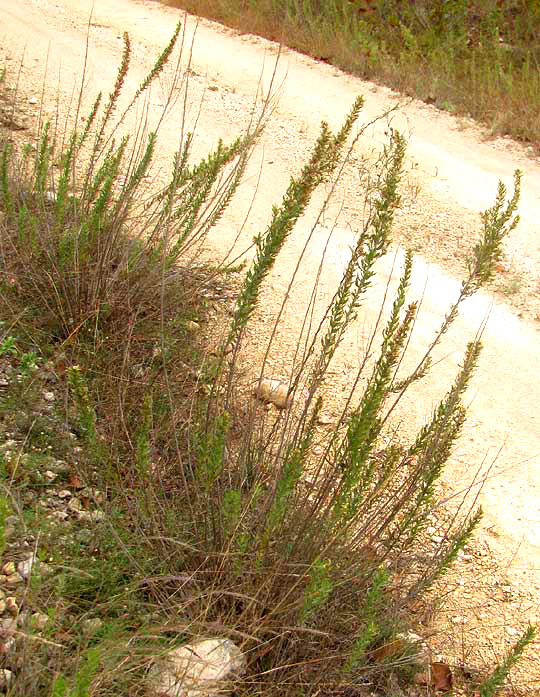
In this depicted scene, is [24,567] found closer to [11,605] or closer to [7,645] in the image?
[11,605]

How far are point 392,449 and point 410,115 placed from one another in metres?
6.31

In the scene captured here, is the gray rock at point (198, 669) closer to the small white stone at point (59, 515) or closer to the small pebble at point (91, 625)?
the small pebble at point (91, 625)

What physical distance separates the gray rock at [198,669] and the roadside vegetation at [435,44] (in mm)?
6405

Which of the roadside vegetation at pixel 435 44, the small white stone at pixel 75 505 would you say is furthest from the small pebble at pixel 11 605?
the roadside vegetation at pixel 435 44

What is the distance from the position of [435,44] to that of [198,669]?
8.57 metres

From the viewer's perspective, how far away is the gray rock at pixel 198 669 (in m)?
2.22

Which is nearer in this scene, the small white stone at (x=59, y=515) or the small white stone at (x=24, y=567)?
the small white stone at (x=24, y=567)

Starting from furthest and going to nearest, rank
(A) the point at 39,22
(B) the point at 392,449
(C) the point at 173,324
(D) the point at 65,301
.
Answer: (A) the point at 39,22
(C) the point at 173,324
(D) the point at 65,301
(B) the point at 392,449

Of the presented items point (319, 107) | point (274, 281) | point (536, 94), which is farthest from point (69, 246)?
point (536, 94)

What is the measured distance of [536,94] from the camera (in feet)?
26.6

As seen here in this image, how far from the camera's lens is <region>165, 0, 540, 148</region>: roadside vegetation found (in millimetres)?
8336

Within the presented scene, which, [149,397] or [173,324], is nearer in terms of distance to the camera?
[149,397]

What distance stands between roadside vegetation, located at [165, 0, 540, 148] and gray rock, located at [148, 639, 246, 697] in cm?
641

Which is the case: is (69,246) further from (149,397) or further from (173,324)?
(149,397)
